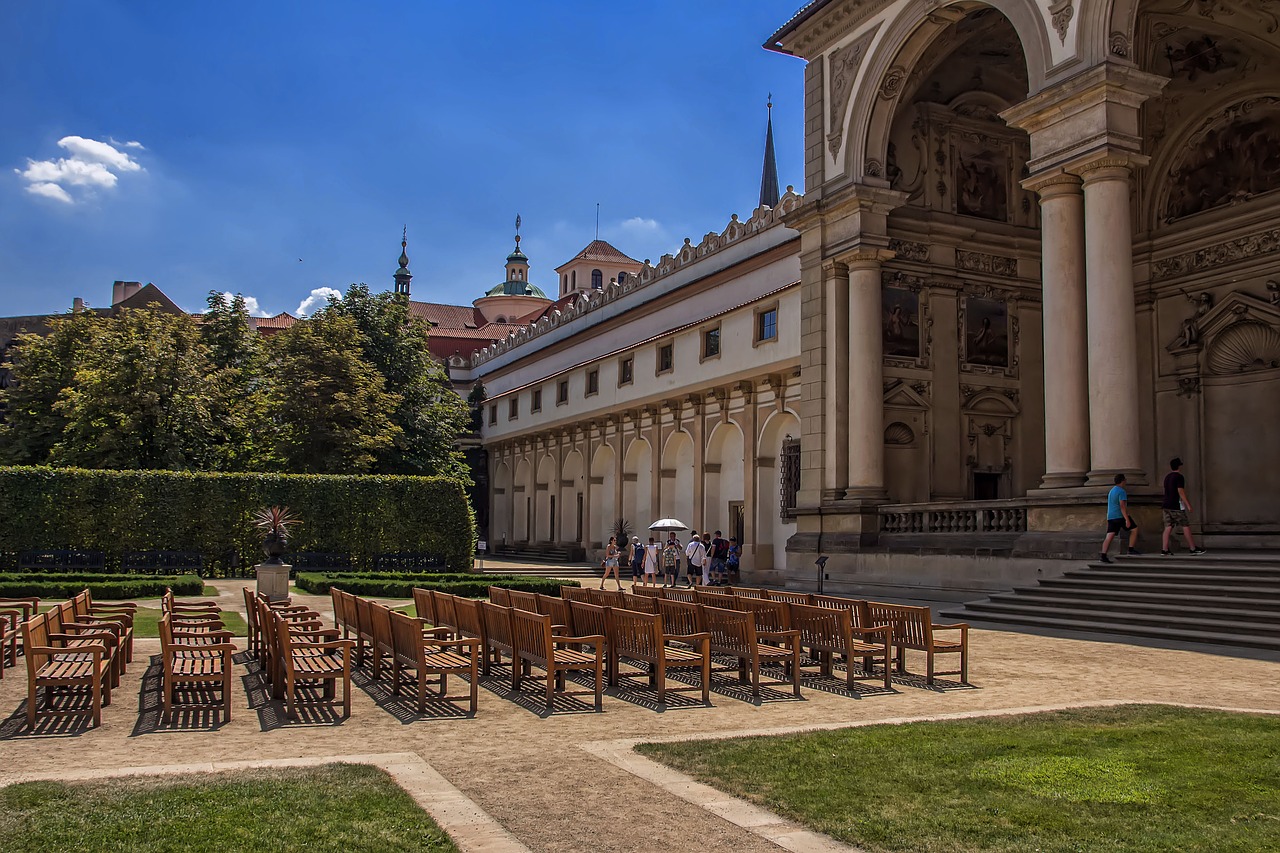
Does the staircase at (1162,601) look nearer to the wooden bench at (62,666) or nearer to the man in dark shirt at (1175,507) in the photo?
the man in dark shirt at (1175,507)

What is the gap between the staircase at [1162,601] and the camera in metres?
15.3

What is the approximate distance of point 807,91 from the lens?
1186 inches

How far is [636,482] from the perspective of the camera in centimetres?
4794

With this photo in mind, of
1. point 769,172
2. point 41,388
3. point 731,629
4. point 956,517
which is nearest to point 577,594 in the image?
point 731,629

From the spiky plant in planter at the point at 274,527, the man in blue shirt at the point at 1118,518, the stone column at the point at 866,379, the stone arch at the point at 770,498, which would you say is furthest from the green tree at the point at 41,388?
the man in blue shirt at the point at 1118,518

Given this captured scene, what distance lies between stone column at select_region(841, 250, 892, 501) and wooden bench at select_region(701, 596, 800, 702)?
15275mm

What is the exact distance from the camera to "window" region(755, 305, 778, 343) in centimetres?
3572

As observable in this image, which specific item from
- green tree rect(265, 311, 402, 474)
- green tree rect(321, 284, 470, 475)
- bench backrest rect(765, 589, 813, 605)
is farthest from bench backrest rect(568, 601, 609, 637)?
green tree rect(321, 284, 470, 475)

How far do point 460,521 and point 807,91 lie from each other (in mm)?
16951

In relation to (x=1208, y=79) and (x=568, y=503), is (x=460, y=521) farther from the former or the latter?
(x=1208, y=79)

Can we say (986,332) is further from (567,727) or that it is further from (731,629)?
(567,727)

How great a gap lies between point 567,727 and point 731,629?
308 centimetres

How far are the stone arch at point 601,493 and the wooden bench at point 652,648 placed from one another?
38.7m

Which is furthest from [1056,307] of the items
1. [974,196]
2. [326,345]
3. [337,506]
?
[326,345]
